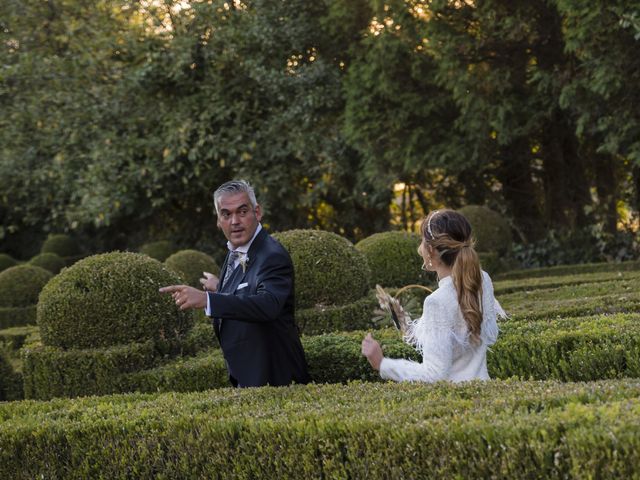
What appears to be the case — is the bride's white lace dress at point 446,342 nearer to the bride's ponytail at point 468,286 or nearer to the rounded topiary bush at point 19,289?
the bride's ponytail at point 468,286

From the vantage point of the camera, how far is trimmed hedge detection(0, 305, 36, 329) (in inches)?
648

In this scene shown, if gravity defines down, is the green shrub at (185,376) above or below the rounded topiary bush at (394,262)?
below

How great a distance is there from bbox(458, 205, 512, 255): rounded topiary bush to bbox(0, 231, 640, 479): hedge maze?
964cm

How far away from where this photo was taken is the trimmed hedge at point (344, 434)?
318 cm

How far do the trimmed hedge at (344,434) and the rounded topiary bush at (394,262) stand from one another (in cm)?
742

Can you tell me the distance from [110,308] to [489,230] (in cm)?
1104

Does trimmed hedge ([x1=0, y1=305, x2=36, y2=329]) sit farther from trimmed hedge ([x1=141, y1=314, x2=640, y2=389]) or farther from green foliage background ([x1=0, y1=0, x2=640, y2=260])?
trimmed hedge ([x1=141, y1=314, x2=640, y2=389])

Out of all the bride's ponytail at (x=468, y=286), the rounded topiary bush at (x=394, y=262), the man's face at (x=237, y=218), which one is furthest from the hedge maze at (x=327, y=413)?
the rounded topiary bush at (x=394, y=262)

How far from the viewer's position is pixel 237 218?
4.99 metres

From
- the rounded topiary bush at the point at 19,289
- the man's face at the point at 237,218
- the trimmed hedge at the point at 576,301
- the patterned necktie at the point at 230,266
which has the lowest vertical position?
the trimmed hedge at the point at 576,301

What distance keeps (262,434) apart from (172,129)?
16.9 metres

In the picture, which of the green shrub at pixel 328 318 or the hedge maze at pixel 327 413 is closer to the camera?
the hedge maze at pixel 327 413

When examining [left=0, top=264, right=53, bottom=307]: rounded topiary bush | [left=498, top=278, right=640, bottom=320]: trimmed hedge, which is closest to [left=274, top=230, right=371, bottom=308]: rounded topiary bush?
[left=498, top=278, right=640, bottom=320]: trimmed hedge

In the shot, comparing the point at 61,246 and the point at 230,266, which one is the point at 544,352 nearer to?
the point at 230,266
